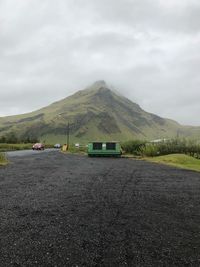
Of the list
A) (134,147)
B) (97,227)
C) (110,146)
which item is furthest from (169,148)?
(97,227)

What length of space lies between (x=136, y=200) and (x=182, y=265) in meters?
7.93

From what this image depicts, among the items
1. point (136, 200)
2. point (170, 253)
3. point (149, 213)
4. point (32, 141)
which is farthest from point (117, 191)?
point (32, 141)

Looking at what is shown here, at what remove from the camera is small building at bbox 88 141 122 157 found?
61.9m

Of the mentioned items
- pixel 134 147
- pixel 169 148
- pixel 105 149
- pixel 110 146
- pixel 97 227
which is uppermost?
pixel 110 146

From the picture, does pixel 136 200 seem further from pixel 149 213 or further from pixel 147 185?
pixel 147 185

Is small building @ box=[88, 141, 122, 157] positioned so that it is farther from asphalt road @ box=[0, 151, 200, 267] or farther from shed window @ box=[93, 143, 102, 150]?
asphalt road @ box=[0, 151, 200, 267]

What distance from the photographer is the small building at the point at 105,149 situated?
61906 mm

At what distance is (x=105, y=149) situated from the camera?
63250 mm

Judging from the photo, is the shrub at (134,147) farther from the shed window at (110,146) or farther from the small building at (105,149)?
the shed window at (110,146)

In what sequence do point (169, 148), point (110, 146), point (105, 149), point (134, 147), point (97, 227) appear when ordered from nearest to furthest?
point (97, 227) < point (169, 148) < point (110, 146) < point (105, 149) < point (134, 147)

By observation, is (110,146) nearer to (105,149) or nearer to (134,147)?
(105,149)

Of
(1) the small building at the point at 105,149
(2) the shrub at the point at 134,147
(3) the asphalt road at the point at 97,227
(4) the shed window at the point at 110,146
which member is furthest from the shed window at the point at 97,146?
(3) the asphalt road at the point at 97,227

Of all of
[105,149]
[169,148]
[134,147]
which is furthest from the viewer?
[134,147]

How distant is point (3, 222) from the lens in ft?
35.7
